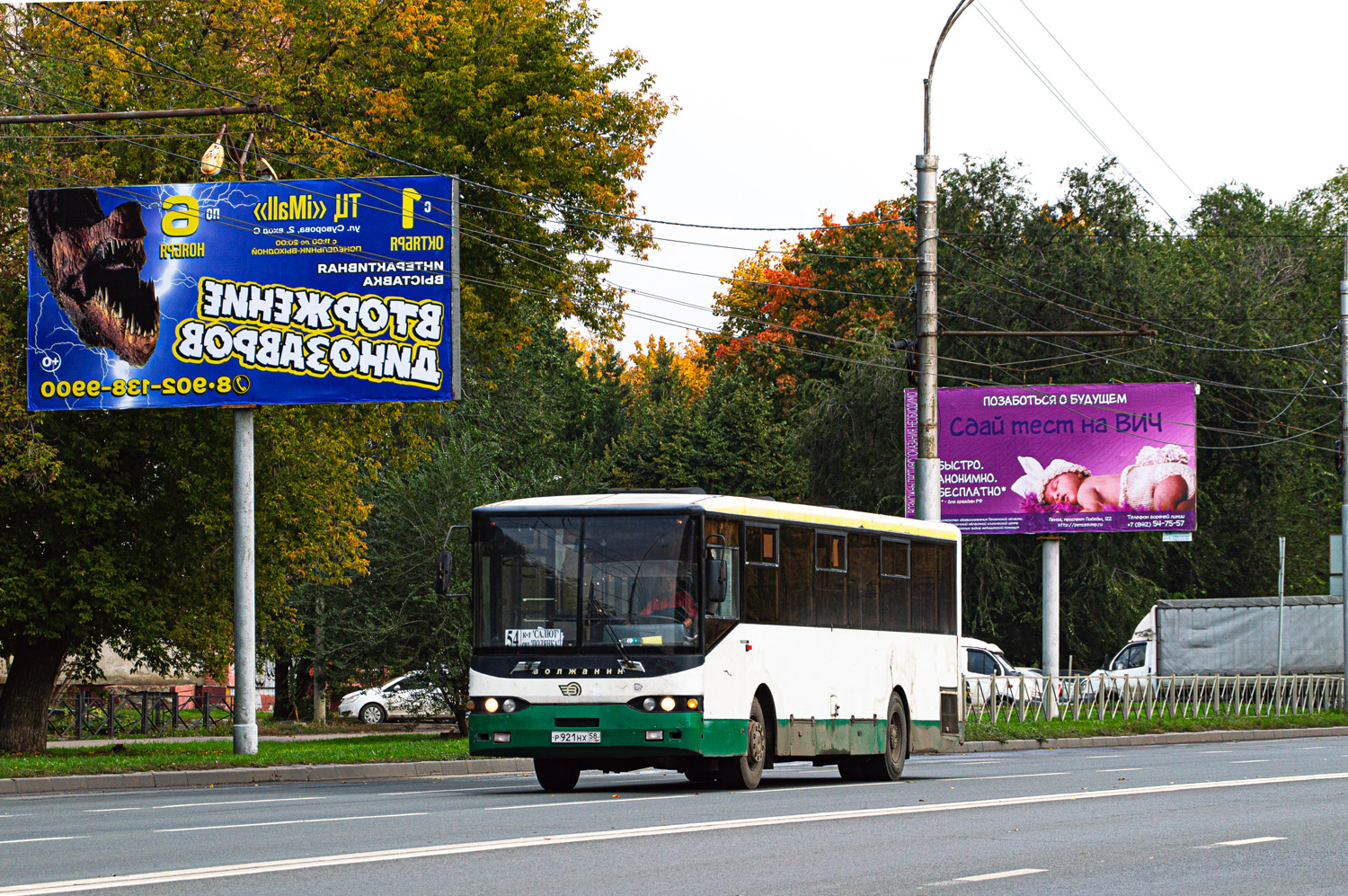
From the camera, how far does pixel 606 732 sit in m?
18.2

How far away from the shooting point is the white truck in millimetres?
47812

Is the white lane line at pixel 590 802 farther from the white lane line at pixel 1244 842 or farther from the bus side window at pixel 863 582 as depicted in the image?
the white lane line at pixel 1244 842

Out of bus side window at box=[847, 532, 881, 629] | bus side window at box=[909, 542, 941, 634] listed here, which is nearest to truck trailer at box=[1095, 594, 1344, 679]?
bus side window at box=[909, 542, 941, 634]

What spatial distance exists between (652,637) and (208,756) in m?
9.24

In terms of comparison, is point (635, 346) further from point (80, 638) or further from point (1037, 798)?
point (1037, 798)

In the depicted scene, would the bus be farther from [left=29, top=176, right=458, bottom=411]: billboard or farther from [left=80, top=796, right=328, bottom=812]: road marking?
[left=29, top=176, right=458, bottom=411]: billboard

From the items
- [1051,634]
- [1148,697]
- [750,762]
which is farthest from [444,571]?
[1148,697]

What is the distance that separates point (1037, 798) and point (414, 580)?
1808 cm

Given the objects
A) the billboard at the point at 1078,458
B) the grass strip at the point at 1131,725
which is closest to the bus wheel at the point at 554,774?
the grass strip at the point at 1131,725

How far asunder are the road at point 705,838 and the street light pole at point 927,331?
839 cm

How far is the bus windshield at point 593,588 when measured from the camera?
60.4 ft

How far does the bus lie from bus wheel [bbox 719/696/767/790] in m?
0.02

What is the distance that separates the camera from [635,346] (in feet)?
339

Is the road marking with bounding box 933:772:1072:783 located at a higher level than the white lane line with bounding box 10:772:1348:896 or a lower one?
lower
